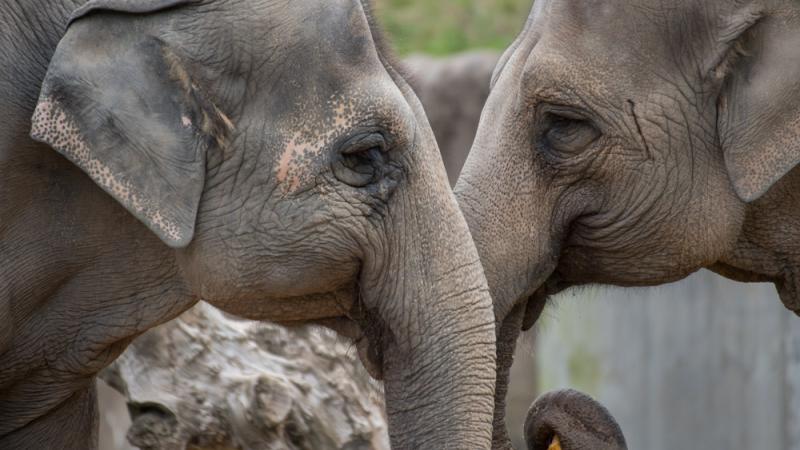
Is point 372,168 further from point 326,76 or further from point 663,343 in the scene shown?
point 663,343

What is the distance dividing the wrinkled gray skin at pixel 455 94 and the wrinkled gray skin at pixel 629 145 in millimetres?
5902

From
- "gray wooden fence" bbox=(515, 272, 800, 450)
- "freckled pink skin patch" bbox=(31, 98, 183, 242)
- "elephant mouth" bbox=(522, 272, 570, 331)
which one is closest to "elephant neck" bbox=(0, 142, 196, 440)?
"freckled pink skin patch" bbox=(31, 98, 183, 242)

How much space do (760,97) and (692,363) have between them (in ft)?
15.4

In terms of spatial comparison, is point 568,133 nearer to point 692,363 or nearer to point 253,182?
point 253,182

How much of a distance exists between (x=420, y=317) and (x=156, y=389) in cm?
140

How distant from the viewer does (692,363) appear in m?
8.81

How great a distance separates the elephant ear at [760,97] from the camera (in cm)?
425

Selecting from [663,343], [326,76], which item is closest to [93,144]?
[326,76]

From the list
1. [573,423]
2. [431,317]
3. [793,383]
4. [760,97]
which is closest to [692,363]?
[793,383]

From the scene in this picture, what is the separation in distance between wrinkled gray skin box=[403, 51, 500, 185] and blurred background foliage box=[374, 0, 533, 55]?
0.94 m

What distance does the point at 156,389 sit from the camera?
483 cm

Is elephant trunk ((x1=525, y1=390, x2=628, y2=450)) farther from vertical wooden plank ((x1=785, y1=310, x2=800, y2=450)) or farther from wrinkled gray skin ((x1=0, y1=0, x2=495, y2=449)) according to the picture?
vertical wooden plank ((x1=785, y1=310, x2=800, y2=450))

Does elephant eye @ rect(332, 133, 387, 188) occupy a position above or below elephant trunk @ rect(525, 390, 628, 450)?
above

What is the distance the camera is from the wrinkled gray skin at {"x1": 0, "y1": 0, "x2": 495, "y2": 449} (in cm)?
351
